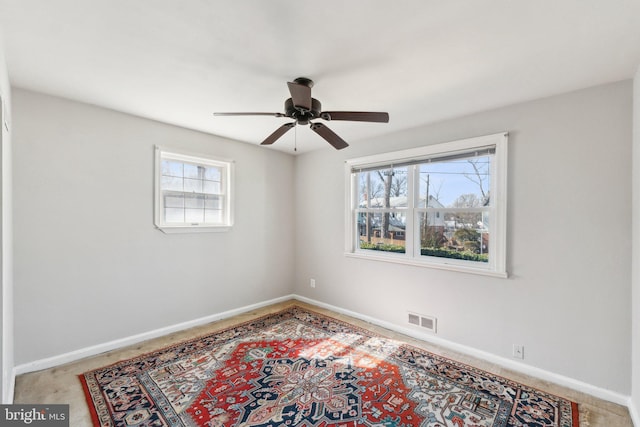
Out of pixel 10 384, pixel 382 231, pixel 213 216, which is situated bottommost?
pixel 10 384

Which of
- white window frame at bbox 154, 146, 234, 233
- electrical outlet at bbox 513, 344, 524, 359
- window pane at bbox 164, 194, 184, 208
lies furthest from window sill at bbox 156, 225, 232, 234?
electrical outlet at bbox 513, 344, 524, 359

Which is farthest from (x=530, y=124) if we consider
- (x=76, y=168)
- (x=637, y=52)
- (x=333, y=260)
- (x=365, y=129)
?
(x=76, y=168)

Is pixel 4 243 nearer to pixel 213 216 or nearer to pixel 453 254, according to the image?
pixel 213 216

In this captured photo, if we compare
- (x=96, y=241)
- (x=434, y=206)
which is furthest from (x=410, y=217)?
(x=96, y=241)

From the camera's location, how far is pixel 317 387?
233 cm

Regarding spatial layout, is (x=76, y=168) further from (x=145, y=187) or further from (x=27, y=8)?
(x=27, y=8)

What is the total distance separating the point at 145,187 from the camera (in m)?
3.15

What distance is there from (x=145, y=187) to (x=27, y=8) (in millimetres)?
1862

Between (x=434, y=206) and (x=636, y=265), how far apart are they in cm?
162

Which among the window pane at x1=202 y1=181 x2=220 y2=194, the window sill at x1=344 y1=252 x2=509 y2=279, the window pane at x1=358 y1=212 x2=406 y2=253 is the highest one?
the window pane at x1=202 y1=181 x2=220 y2=194

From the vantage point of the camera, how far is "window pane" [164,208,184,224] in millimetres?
3393

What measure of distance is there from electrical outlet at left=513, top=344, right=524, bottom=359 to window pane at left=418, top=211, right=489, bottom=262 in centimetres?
80

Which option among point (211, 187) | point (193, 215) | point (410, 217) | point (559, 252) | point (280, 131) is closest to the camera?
point (559, 252)

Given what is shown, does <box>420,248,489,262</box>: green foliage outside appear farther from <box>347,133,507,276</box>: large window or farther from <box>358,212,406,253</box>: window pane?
<box>358,212,406,253</box>: window pane
